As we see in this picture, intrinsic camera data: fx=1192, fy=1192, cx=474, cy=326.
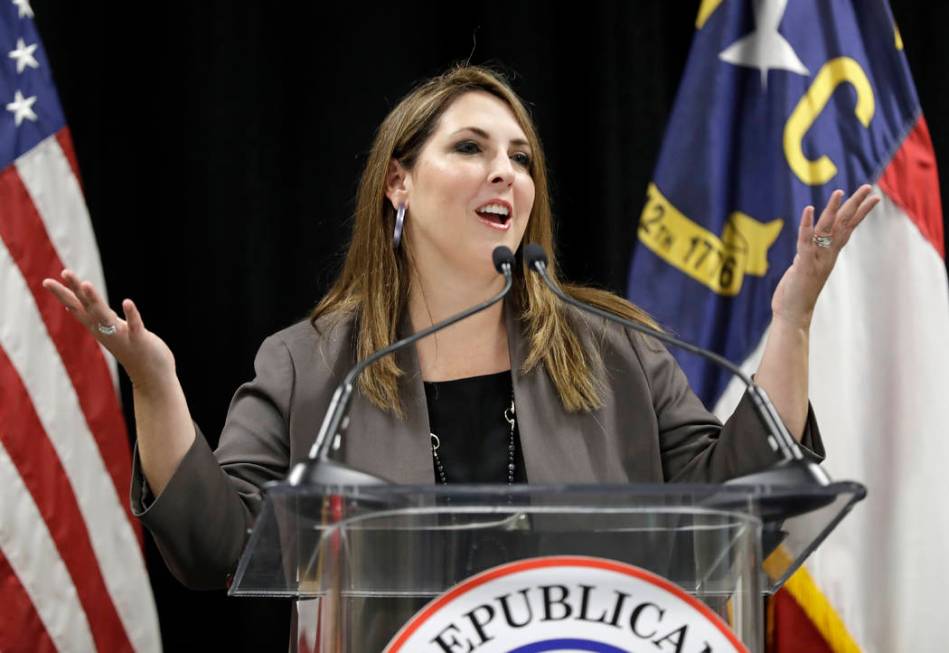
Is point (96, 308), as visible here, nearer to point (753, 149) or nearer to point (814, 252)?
point (814, 252)

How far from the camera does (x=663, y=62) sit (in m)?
2.94

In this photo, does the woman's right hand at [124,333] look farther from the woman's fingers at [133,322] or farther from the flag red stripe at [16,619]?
the flag red stripe at [16,619]

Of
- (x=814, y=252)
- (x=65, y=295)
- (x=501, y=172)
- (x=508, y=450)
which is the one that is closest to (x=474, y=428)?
(x=508, y=450)

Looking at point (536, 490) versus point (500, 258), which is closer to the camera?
point (536, 490)

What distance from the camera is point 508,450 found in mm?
1908

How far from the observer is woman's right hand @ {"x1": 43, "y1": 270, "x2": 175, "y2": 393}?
142cm

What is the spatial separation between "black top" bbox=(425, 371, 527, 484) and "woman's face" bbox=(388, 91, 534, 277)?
8.0 inches

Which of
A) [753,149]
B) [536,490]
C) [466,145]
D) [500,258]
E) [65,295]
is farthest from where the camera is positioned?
[753,149]

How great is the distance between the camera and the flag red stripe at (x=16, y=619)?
7.35 feet

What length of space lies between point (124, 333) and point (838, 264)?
166 centimetres

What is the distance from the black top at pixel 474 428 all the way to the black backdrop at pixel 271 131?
0.94 metres

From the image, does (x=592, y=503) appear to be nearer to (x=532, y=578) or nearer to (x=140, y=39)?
(x=532, y=578)

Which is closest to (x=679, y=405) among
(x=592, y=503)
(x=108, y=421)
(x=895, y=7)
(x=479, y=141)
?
(x=479, y=141)

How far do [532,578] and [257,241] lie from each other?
1.85 m
